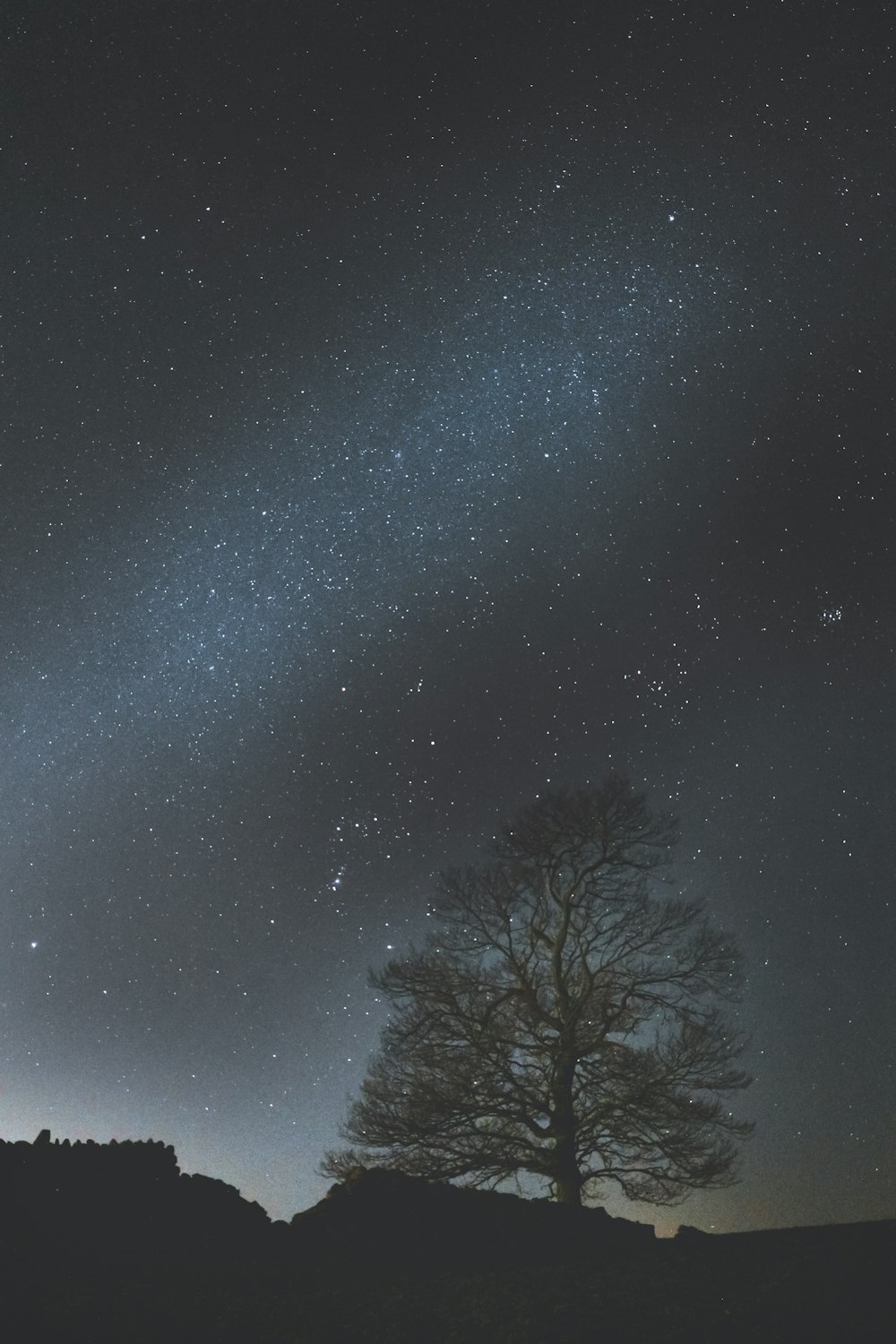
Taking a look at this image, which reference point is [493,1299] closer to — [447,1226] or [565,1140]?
[447,1226]

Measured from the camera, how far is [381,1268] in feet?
35.4

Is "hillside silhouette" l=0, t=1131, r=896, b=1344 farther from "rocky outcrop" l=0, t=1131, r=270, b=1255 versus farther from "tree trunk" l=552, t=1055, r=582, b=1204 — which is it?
"tree trunk" l=552, t=1055, r=582, b=1204

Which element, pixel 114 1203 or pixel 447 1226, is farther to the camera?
pixel 114 1203

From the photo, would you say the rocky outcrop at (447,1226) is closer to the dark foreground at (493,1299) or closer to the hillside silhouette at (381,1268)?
the hillside silhouette at (381,1268)

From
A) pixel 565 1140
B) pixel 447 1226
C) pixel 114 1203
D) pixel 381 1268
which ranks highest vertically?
pixel 565 1140

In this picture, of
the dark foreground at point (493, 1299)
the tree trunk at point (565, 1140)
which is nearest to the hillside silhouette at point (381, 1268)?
the dark foreground at point (493, 1299)

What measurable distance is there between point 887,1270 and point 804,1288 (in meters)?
0.92

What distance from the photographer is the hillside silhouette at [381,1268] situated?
8141mm

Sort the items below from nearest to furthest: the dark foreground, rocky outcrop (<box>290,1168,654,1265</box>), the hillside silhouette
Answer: the dark foreground, the hillside silhouette, rocky outcrop (<box>290,1168,654,1265</box>)

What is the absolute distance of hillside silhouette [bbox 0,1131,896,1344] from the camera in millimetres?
8141

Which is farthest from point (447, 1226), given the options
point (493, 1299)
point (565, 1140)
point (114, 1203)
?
point (114, 1203)

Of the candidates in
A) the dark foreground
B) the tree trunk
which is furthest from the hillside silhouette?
the tree trunk

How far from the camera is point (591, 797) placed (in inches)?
613

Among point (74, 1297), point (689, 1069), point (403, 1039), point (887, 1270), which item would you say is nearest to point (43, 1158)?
point (74, 1297)
